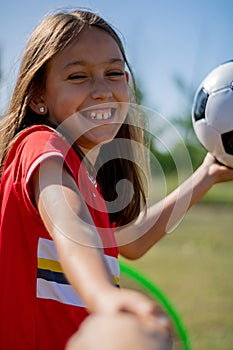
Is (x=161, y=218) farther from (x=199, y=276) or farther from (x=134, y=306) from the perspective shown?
(x=199, y=276)

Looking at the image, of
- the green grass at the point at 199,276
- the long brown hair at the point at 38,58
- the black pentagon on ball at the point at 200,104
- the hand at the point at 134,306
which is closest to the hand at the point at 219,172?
the black pentagon on ball at the point at 200,104

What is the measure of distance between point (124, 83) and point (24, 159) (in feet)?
2.00

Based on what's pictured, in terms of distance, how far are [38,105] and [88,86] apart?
0.72 feet

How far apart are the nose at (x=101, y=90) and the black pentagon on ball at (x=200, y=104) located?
1013 mm

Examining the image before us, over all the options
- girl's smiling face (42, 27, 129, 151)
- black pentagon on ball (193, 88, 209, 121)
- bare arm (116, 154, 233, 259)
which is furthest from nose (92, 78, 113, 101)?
black pentagon on ball (193, 88, 209, 121)

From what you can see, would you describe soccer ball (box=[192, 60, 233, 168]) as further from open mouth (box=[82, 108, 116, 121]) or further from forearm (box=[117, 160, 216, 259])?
open mouth (box=[82, 108, 116, 121])

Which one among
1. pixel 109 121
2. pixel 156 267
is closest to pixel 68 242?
pixel 109 121

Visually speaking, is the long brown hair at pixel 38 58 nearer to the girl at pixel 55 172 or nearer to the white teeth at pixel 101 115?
the girl at pixel 55 172

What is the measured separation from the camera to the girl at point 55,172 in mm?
1606

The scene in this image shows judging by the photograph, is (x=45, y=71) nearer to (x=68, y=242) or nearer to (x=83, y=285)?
(x=68, y=242)

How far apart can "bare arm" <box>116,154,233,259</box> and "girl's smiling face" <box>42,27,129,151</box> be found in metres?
0.65

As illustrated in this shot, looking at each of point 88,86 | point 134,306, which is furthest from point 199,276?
point 134,306

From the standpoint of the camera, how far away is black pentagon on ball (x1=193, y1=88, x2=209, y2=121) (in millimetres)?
3121

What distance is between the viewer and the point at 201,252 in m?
9.52
